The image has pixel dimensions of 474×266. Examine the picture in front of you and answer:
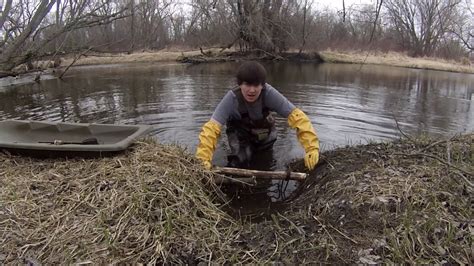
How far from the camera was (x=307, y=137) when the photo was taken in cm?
453

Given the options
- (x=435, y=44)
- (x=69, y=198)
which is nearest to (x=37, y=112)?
(x=69, y=198)

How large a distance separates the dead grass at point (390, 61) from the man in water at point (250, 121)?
22638 millimetres

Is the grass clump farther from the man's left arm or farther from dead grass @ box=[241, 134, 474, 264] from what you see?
the man's left arm

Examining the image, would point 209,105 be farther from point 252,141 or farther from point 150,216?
point 150,216

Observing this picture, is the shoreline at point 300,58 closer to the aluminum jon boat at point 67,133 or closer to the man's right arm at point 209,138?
the aluminum jon boat at point 67,133

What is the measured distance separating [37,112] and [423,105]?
36.3ft

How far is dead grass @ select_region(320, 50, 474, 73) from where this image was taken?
26.5 m

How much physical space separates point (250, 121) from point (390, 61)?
2685 cm

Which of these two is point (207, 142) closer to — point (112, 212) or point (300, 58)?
point (112, 212)

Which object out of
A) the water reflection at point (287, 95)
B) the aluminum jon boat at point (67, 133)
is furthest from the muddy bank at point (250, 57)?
the aluminum jon boat at point (67, 133)

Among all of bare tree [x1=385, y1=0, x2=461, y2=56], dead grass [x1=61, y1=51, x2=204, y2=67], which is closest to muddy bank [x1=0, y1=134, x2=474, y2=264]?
dead grass [x1=61, y1=51, x2=204, y2=67]

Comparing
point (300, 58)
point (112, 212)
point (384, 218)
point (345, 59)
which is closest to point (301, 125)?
point (384, 218)

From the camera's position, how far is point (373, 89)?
1460cm

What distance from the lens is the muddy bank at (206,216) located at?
263 centimetres
